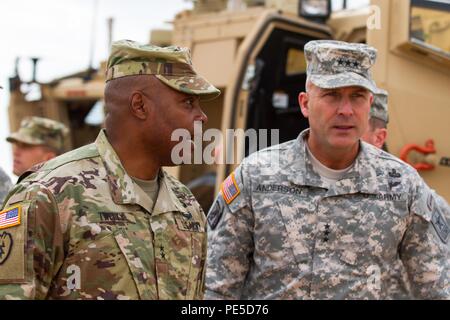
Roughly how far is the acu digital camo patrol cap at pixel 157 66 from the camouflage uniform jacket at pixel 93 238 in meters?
0.22

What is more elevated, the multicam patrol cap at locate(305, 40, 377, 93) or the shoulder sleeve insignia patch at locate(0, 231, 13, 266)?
the multicam patrol cap at locate(305, 40, 377, 93)

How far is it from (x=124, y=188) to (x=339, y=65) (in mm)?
1218

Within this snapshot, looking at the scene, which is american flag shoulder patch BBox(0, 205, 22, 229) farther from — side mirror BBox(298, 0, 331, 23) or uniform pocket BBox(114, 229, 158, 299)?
side mirror BBox(298, 0, 331, 23)

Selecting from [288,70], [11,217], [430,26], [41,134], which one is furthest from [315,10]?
[11,217]

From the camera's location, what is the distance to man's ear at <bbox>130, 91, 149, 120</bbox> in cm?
276

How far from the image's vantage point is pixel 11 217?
253 centimetres

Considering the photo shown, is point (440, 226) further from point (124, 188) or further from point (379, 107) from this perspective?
point (124, 188)

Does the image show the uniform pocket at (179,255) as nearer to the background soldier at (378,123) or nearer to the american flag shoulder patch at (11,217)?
the american flag shoulder patch at (11,217)

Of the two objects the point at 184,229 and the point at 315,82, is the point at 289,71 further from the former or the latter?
the point at 184,229

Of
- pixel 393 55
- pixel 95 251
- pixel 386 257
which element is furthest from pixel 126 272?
pixel 393 55

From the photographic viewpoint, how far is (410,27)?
17.8 feet

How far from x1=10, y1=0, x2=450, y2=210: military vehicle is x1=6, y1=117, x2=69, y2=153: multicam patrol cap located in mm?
1097

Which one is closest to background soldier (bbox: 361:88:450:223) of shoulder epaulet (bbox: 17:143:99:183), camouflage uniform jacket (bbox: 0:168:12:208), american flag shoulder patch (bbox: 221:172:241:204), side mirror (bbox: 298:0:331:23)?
american flag shoulder patch (bbox: 221:172:241:204)

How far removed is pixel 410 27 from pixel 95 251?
3291 mm
